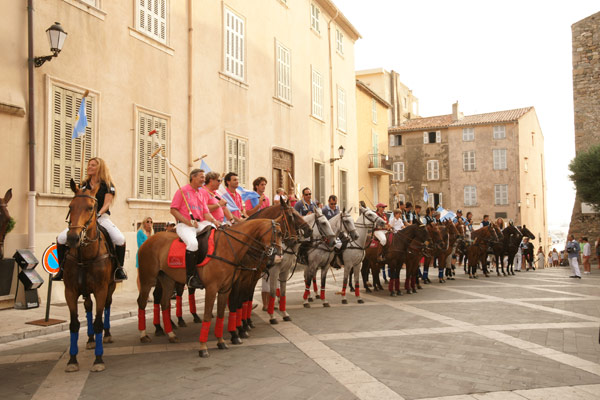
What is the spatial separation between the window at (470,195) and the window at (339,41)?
975 inches

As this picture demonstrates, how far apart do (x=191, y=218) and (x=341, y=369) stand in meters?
3.09

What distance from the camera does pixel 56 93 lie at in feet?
35.3

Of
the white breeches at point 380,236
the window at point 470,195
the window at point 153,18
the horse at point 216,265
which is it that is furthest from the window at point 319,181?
the window at point 470,195

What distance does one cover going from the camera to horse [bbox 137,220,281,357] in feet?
21.1

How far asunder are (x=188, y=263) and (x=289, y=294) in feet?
20.1

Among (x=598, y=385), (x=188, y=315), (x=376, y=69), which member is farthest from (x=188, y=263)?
(x=376, y=69)

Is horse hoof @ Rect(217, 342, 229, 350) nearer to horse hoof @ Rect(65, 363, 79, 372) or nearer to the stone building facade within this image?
horse hoof @ Rect(65, 363, 79, 372)

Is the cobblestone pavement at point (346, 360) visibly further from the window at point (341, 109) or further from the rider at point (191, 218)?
the window at point (341, 109)

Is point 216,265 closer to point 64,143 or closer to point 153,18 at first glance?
point 64,143

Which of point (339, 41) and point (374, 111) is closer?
point (339, 41)

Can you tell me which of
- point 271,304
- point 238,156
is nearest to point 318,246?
point 271,304

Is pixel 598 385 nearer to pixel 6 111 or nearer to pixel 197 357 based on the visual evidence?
pixel 197 357

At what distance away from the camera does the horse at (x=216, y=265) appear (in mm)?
6441

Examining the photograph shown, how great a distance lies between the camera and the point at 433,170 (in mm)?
47062
